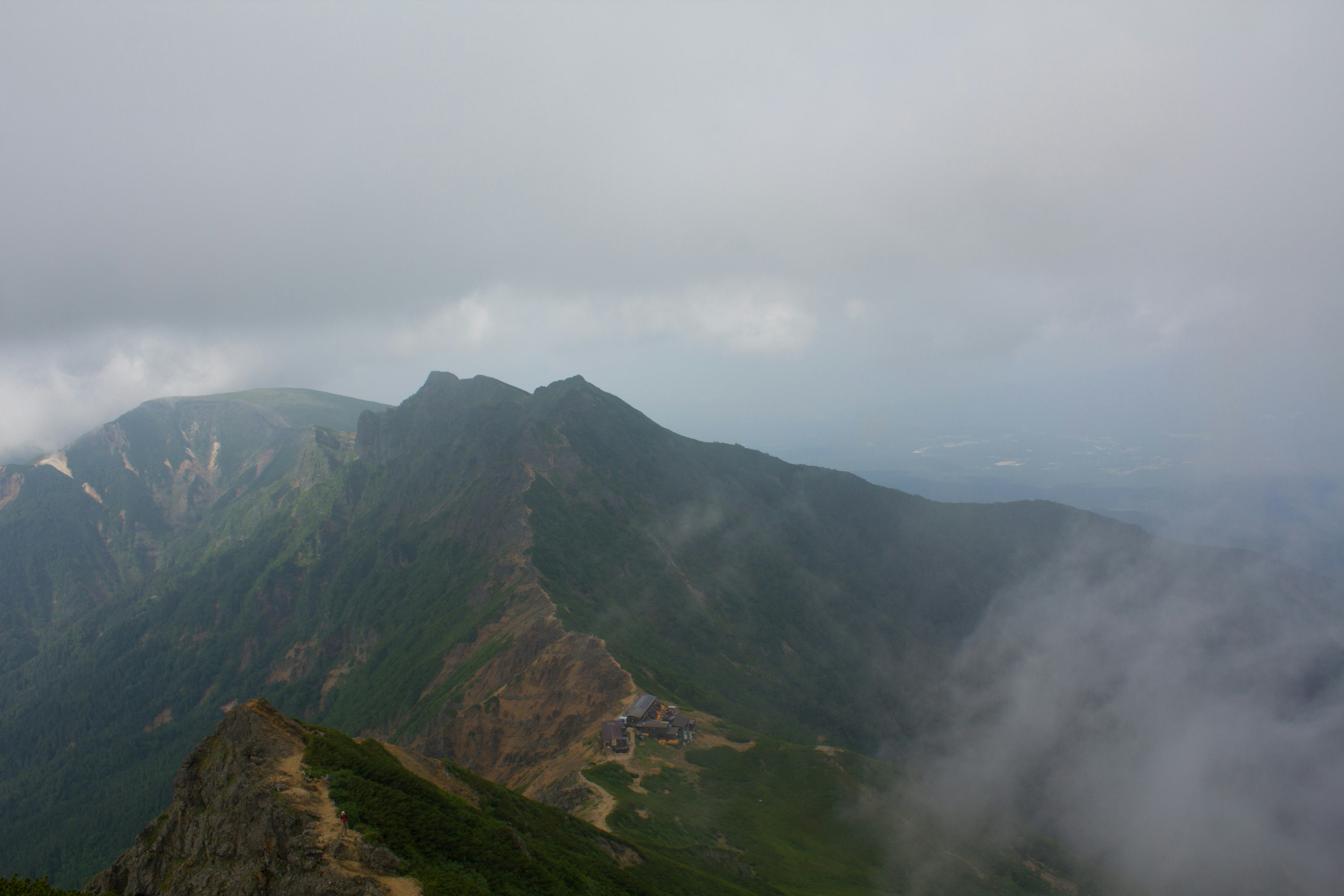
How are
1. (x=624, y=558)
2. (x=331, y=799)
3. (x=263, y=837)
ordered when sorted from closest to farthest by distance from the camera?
(x=263, y=837), (x=331, y=799), (x=624, y=558)

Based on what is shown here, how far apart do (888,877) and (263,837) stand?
6349cm

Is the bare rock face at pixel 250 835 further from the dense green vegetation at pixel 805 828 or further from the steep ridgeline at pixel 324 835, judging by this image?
the dense green vegetation at pixel 805 828

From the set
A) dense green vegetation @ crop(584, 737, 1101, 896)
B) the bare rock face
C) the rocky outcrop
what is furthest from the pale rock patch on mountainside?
the bare rock face

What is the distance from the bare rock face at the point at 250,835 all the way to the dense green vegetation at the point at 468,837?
4.35 feet

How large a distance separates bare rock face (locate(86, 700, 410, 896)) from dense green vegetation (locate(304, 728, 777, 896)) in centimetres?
133

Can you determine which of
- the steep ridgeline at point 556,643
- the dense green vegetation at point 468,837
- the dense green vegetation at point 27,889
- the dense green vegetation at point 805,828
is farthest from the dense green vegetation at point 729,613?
the dense green vegetation at point 27,889

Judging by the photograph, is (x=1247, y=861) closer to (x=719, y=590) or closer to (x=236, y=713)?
(x=719, y=590)

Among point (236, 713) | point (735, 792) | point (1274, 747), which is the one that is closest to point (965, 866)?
point (735, 792)

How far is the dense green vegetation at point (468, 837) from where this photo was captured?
32.2 m

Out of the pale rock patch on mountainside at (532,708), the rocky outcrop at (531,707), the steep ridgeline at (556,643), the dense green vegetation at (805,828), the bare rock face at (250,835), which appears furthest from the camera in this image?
the steep ridgeline at (556,643)

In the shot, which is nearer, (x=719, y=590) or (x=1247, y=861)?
(x=1247, y=861)

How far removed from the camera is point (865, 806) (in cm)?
7769

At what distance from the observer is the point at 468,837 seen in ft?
116

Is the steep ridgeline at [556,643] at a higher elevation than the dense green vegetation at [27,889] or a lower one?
lower
